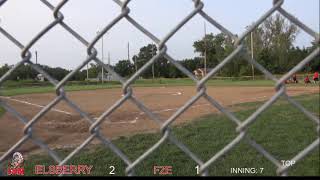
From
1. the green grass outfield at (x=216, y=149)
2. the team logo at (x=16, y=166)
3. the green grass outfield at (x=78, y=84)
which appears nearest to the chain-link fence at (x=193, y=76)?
the green grass outfield at (x=216, y=149)

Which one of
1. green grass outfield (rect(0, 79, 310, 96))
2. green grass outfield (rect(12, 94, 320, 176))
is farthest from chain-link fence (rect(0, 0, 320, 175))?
green grass outfield (rect(0, 79, 310, 96))

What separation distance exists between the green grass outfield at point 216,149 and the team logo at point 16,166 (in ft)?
0.29

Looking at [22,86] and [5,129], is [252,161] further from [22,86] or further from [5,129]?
[22,86]

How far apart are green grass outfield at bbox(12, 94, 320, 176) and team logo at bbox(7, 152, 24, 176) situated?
9cm

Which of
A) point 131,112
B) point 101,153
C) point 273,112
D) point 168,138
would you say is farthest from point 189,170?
point 131,112

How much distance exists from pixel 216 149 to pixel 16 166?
99.9 inches

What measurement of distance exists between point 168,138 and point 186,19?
35 centimetres

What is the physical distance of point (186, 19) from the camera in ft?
4.03

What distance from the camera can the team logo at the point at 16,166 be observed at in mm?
5032

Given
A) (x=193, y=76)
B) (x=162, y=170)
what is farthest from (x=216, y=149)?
(x=193, y=76)

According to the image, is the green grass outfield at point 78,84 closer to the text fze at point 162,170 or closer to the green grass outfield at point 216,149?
the green grass outfield at point 216,149

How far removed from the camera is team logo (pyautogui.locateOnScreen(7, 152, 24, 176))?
5.03 metres

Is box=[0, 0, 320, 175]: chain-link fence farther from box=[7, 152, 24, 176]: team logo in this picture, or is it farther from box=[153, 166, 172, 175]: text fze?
box=[7, 152, 24, 176]: team logo

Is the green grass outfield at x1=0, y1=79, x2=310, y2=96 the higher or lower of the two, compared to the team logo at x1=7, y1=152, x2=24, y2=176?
lower
